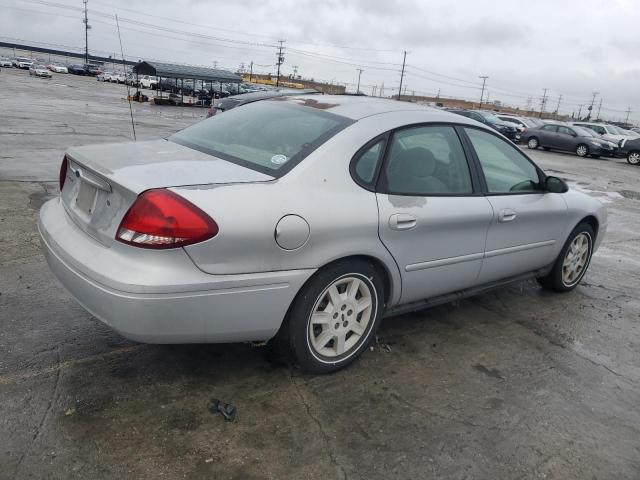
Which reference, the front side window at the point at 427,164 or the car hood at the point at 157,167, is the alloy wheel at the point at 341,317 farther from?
the car hood at the point at 157,167

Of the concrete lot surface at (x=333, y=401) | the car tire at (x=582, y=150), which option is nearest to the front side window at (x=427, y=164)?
the concrete lot surface at (x=333, y=401)

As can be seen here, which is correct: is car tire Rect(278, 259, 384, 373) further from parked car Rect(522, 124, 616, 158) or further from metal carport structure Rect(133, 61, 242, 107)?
metal carport structure Rect(133, 61, 242, 107)

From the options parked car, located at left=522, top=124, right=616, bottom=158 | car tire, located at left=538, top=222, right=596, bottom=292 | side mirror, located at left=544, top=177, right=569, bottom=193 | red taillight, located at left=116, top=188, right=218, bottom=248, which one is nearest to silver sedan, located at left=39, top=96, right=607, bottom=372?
red taillight, located at left=116, top=188, right=218, bottom=248

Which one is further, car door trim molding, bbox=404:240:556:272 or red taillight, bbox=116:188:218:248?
car door trim molding, bbox=404:240:556:272

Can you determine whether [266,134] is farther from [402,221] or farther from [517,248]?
[517,248]

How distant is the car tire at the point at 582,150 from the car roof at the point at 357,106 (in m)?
22.5

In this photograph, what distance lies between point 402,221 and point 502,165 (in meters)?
1.35

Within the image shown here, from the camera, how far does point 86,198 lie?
2.83 meters

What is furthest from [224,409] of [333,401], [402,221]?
[402,221]

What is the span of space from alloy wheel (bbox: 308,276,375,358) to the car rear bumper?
27cm

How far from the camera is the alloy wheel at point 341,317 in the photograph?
2926 mm

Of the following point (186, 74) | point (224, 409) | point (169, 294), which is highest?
point (186, 74)

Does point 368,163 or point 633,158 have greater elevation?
point 633,158

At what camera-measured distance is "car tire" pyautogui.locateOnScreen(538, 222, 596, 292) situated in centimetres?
464
